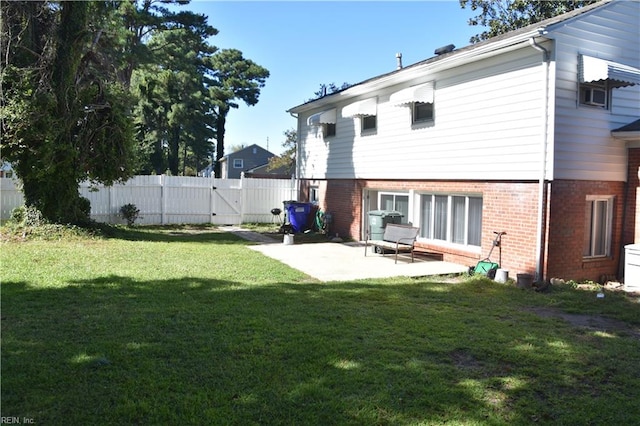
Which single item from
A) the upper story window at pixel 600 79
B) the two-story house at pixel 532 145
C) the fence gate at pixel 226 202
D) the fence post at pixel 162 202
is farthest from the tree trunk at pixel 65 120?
the upper story window at pixel 600 79

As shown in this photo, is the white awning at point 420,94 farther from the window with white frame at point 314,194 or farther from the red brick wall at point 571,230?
the window with white frame at point 314,194

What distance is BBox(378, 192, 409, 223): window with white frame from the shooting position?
13766 millimetres

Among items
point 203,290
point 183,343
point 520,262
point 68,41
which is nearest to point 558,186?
point 520,262

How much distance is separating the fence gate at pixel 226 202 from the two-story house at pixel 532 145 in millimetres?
9760

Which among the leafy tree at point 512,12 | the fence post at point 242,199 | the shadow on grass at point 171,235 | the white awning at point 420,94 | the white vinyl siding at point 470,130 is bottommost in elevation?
the shadow on grass at point 171,235

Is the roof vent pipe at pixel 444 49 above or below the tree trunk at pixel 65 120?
above

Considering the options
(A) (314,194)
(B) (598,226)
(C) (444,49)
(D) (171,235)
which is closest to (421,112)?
(C) (444,49)

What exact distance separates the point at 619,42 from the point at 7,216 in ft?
62.7

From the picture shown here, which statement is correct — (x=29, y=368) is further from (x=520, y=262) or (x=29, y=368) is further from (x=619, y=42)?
(x=619, y=42)

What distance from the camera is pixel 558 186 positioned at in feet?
31.7

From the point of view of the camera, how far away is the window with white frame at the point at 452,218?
1150 cm

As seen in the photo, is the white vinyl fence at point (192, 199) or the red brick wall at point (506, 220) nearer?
the red brick wall at point (506, 220)

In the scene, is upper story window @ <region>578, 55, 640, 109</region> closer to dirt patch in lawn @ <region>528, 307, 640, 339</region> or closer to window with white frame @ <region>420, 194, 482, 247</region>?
window with white frame @ <region>420, 194, 482, 247</region>

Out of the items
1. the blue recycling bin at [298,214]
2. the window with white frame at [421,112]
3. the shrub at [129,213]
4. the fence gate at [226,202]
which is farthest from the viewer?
the fence gate at [226,202]
